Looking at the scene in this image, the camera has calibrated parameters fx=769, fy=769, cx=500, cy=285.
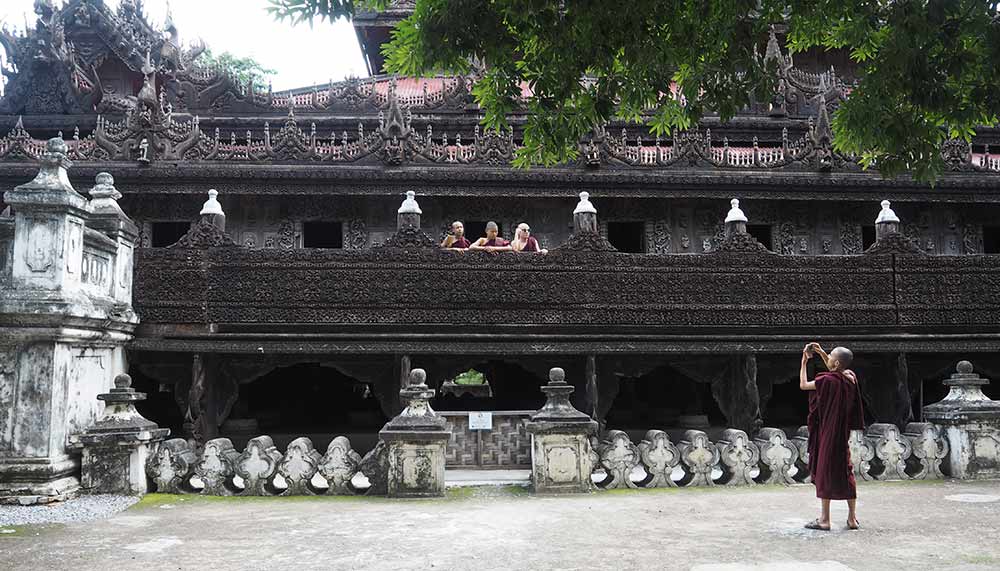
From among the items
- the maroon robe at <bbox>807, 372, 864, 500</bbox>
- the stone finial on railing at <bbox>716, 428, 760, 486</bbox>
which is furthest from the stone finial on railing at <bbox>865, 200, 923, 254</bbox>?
the maroon robe at <bbox>807, 372, 864, 500</bbox>

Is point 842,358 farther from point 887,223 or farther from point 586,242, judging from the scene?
point 887,223

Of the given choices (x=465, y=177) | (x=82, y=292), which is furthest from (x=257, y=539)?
(x=465, y=177)

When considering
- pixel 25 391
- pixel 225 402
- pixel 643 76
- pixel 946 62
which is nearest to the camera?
pixel 946 62

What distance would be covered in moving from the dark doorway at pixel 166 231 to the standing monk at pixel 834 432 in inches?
500

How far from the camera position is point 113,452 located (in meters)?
7.71

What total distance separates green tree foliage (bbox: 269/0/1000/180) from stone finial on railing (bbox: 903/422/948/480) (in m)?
4.85

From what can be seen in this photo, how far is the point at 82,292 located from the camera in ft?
27.0

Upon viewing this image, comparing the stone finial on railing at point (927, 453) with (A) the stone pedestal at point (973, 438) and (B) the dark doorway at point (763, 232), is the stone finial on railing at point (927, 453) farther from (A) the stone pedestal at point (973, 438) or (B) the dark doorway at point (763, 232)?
(B) the dark doorway at point (763, 232)

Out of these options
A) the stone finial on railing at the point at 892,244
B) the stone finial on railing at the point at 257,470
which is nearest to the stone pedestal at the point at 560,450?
the stone finial on railing at the point at 257,470

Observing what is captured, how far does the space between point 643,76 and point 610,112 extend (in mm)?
340

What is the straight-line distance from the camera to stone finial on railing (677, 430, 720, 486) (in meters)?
8.70

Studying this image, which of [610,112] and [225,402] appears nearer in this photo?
[610,112]

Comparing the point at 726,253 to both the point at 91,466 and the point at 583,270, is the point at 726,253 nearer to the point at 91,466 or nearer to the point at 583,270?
the point at 583,270

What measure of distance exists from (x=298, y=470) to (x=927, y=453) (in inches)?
287
